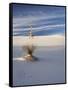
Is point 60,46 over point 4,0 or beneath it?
beneath

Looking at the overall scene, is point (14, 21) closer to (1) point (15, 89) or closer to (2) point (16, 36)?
(2) point (16, 36)

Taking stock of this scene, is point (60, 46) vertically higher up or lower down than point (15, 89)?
higher up

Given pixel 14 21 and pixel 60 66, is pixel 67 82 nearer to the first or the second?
pixel 60 66

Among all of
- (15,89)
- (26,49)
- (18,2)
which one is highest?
(18,2)

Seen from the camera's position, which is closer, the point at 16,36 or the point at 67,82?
the point at 16,36

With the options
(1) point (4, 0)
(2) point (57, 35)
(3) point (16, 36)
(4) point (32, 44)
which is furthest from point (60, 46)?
(1) point (4, 0)

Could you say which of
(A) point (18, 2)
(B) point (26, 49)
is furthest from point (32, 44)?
(A) point (18, 2)
